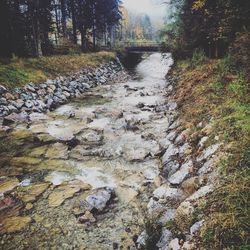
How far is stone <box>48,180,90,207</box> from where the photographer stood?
540cm

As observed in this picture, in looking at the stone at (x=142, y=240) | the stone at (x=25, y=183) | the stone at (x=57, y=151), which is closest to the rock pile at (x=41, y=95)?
the stone at (x=57, y=151)

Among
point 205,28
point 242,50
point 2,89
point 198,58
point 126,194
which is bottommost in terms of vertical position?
point 126,194

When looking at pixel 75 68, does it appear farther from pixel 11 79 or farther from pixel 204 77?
pixel 204 77

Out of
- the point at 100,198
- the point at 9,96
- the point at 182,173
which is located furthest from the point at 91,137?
the point at 9,96

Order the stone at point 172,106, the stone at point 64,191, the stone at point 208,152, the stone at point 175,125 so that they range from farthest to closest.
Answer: the stone at point 172,106, the stone at point 175,125, the stone at point 64,191, the stone at point 208,152

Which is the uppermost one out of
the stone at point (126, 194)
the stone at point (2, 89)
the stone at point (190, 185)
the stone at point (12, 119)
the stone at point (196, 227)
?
the stone at point (2, 89)

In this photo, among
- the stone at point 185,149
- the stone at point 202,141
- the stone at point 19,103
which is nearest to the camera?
the stone at point 202,141

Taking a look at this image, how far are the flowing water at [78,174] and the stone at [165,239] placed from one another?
0.58 meters

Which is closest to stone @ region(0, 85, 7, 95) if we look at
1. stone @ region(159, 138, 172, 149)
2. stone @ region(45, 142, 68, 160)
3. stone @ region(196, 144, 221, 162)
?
stone @ region(45, 142, 68, 160)

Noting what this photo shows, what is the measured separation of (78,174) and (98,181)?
600 millimetres

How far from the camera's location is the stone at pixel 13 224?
181 inches

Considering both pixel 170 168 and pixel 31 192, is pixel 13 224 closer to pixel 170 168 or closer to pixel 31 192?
pixel 31 192

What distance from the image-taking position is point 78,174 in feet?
21.4

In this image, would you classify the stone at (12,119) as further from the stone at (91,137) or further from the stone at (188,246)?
the stone at (188,246)
